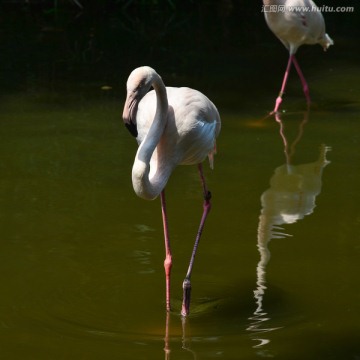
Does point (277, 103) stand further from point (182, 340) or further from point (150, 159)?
point (182, 340)

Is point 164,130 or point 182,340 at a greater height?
point 164,130

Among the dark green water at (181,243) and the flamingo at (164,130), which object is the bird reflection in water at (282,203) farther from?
the flamingo at (164,130)

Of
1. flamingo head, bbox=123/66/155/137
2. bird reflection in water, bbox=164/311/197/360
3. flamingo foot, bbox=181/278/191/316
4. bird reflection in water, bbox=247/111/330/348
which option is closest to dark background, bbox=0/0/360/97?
bird reflection in water, bbox=247/111/330/348

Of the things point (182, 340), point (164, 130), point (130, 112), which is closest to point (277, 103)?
point (164, 130)

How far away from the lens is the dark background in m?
9.42

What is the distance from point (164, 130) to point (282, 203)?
191cm

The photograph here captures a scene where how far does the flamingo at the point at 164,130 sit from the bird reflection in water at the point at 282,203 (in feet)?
1.39

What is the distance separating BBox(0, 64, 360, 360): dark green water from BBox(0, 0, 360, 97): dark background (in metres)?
1.33

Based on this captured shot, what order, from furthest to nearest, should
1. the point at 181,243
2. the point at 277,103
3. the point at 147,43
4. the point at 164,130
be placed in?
the point at 147,43 → the point at 277,103 → the point at 181,243 → the point at 164,130

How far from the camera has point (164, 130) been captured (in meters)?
4.38

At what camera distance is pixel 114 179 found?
6.44 metres

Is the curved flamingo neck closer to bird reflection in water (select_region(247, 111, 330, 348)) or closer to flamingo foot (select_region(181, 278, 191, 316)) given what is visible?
flamingo foot (select_region(181, 278, 191, 316))

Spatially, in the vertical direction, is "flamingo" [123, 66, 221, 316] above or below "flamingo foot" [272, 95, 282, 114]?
above

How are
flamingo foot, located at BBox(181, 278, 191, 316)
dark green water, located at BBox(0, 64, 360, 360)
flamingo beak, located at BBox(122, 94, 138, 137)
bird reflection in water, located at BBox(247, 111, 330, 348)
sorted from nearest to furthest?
flamingo beak, located at BBox(122, 94, 138, 137), dark green water, located at BBox(0, 64, 360, 360), flamingo foot, located at BBox(181, 278, 191, 316), bird reflection in water, located at BBox(247, 111, 330, 348)
